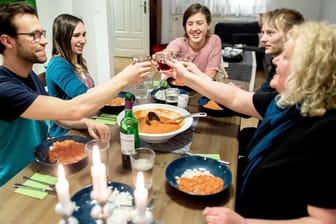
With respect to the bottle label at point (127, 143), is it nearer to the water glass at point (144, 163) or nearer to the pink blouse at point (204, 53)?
the water glass at point (144, 163)

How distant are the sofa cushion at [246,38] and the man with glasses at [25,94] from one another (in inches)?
195

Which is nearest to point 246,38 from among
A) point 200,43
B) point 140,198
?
point 200,43

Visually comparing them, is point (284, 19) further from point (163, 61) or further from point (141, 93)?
point (141, 93)

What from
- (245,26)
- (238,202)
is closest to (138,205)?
(238,202)

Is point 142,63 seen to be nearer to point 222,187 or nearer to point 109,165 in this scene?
point 109,165

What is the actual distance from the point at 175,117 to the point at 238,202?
569mm

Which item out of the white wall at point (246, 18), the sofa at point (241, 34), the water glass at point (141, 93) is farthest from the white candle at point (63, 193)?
the white wall at point (246, 18)

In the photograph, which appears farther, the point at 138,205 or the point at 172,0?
the point at 172,0

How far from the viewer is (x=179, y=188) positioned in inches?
43.8

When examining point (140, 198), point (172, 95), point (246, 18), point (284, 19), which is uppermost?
point (284, 19)

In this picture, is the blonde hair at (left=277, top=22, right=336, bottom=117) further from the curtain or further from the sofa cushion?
the curtain

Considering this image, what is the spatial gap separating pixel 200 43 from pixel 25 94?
181 cm

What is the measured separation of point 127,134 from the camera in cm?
122

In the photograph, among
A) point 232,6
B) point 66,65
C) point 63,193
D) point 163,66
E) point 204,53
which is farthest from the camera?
point 232,6
